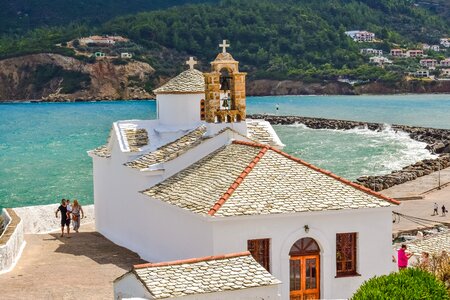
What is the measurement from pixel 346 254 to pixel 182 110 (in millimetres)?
7251

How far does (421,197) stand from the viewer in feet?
129

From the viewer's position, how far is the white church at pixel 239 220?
14125 mm

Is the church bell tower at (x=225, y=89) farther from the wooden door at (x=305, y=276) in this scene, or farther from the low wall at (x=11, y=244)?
the low wall at (x=11, y=244)

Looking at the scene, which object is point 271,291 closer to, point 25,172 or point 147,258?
point 147,258

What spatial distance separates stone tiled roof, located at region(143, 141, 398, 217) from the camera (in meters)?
16.8

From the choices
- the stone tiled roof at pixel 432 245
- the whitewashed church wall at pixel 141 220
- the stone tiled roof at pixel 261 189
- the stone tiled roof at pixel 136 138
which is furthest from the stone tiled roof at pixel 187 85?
the stone tiled roof at pixel 432 245

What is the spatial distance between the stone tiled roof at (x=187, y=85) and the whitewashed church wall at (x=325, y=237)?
7.04 m

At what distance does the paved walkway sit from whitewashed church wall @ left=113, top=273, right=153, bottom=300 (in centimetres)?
218

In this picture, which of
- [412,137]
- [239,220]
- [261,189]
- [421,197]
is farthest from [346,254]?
[412,137]

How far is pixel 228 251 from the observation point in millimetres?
16625

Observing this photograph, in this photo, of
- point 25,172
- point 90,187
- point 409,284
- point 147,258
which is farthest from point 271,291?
point 25,172

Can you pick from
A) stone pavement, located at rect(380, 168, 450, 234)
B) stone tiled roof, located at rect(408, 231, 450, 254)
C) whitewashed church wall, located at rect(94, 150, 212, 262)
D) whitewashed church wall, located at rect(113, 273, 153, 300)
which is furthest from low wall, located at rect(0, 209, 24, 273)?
stone pavement, located at rect(380, 168, 450, 234)

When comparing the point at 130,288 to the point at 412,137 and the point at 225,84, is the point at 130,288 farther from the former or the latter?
the point at 412,137

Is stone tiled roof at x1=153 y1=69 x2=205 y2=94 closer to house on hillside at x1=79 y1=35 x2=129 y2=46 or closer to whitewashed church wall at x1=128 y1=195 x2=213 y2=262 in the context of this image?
whitewashed church wall at x1=128 y1=195 x2=213 y2=262
